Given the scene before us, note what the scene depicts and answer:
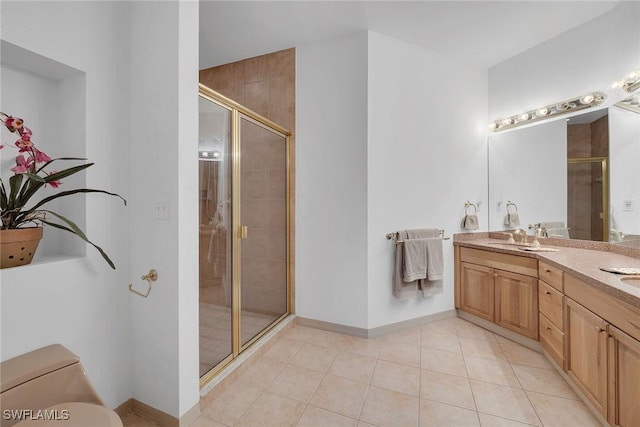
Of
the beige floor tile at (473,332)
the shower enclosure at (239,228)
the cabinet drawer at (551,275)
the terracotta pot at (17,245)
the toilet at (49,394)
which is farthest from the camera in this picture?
the beige floor tile at (473,332)

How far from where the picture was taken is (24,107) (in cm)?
132

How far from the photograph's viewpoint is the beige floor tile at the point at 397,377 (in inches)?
69.3

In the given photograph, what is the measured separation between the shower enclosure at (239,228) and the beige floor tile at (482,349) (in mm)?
1605

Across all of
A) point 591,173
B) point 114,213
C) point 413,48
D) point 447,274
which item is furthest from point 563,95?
point 114,213

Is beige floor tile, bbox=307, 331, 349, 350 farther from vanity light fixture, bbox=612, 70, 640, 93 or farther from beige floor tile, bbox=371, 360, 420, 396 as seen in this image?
vanity light fixture, bbox=612, 70, 640, 93

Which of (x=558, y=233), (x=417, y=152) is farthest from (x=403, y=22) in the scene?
(x=558, y=233)

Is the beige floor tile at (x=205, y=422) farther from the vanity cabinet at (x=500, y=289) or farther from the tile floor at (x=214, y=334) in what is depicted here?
the vanity cabinet at (x=500, y=289)

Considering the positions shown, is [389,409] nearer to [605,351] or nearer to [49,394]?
[605,351]

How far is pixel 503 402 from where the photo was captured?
5.32ft

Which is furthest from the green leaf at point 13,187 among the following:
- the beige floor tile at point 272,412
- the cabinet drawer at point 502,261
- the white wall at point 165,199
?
the cabinet drawer at point 502,261

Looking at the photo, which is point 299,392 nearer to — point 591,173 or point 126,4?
point 126,4

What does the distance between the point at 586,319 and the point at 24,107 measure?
3.17 meters

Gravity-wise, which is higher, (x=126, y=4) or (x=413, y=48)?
(x=413, y=48)

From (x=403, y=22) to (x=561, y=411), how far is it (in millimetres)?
2944
